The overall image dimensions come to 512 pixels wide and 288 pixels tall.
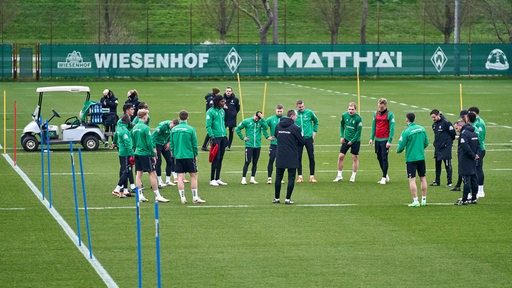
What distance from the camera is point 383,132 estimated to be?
25578 mm

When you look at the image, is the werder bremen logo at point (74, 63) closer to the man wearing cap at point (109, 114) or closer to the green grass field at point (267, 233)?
the man wearing cap at point (109, 114)

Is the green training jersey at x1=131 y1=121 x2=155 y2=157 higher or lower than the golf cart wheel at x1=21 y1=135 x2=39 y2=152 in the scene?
higher

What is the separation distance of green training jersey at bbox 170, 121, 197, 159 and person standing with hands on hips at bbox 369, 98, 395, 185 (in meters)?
5.17

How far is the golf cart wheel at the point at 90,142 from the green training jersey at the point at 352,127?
9294 mm

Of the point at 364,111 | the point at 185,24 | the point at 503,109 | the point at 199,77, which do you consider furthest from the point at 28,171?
the point at 185,24

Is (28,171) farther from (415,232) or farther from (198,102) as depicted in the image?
(198,102)

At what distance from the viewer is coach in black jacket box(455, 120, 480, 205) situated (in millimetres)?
21703

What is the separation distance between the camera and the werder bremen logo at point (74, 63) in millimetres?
63750

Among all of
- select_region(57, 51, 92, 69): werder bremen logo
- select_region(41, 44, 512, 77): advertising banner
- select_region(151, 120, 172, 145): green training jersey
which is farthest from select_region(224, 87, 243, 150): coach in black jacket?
select_region(57, 51, 92, 69): werder bremen logo

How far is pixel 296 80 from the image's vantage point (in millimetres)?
65375

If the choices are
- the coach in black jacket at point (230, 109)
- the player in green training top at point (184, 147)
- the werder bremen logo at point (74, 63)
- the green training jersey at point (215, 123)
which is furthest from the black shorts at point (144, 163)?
the werder bremen logo at point (74, 63)

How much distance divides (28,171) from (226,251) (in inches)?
456

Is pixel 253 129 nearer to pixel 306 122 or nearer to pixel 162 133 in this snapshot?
pixel 306 122

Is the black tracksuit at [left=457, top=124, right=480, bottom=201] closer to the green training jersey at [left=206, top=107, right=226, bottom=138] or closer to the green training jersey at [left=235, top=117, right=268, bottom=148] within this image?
the green training jersey at [left=235, top=117, right=268, bottom=148]
